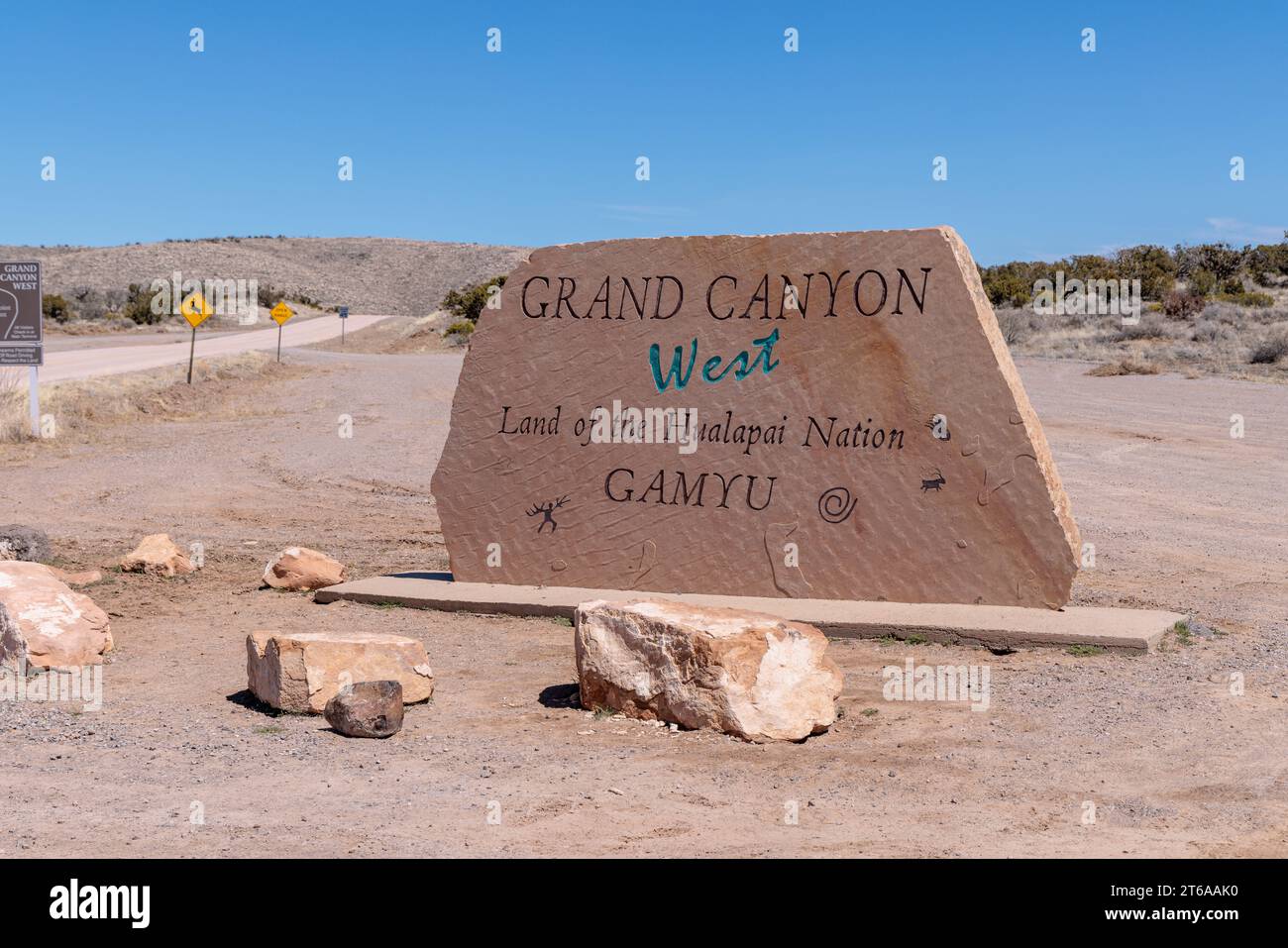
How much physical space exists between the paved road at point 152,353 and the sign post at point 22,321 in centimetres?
782

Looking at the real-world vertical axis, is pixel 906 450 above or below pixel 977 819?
above

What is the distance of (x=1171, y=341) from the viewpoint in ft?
110

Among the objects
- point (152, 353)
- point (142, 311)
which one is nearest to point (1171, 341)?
point (152, 353)

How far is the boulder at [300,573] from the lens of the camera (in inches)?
395

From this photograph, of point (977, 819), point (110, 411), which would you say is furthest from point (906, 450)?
point (110, 411)

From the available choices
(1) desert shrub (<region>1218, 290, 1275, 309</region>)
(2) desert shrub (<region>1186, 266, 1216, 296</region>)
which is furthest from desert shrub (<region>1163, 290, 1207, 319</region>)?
(2) desert shrub (<region>1186, 266, 1216, 296</region>)

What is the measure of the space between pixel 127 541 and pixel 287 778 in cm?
736

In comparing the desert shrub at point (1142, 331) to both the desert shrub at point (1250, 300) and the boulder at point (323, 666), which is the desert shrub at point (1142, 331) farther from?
the boulder at point (323, 666)

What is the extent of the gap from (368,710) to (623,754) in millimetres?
1258

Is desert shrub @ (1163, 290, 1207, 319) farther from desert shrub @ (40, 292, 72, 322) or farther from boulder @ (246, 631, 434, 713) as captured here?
desert shrub @ (40, 292, 72, 322)

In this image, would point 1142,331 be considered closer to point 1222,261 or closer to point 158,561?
point 1222,261

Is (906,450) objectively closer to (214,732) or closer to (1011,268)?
(214,732)

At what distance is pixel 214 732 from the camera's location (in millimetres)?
6441

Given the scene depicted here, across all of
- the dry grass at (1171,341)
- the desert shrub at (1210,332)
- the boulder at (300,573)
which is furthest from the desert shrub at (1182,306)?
the boulder at (300,573)
